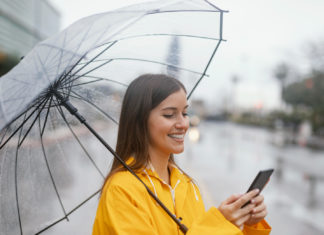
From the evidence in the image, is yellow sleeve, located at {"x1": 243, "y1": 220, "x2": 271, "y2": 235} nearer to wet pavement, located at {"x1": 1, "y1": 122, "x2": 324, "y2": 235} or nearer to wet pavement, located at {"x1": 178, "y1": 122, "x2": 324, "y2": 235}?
wet pavement, located at {"x1": 1, "y1": 122, "x2": 324, "y2": 235}

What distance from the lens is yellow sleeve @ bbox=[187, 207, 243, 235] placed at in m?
1.24

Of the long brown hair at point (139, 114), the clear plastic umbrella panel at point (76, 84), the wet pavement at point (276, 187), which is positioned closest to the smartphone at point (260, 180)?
the long brown hair at point (139, 114)

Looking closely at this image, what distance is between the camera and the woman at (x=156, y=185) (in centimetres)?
126

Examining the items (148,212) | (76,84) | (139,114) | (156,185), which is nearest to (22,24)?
(76,84)

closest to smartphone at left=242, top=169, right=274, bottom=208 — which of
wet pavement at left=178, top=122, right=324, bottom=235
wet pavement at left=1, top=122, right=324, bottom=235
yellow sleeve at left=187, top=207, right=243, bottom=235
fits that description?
yellow sleeve at left=187, top=207, right=243, bottom=235

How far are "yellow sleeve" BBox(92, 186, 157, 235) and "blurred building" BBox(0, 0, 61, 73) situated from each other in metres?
21.3

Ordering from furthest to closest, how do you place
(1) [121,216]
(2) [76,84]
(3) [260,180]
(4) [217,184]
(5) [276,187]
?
(5) [276,187], (4) [217,184], (2) [76,84], (3) [260,180], (1) [121,216]

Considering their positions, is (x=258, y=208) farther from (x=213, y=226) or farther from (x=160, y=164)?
(x=160, y=164)

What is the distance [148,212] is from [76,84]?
86 cm

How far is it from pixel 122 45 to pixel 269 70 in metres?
56.8

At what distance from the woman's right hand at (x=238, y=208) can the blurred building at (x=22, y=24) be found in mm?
21495

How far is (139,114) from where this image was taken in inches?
→ 60.1

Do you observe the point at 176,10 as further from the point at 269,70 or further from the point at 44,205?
the point at 269,70

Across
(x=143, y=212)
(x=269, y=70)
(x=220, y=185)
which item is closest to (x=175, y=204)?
(x=143, y=212)
